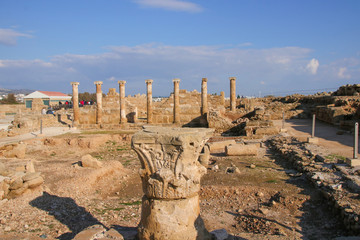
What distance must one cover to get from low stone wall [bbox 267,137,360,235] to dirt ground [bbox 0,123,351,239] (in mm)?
210

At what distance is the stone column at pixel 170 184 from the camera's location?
A: 3879 mm

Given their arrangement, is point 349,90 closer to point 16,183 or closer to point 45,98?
point 16,183

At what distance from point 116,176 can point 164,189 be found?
605cm

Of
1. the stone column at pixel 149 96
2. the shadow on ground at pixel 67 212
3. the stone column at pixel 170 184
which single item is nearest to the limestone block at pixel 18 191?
the shadow on ground at pixel 67 212

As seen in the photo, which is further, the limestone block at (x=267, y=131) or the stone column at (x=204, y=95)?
the stone column at (x=204, y=95)

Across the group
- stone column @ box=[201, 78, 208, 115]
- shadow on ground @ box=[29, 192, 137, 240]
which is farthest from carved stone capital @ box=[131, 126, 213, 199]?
→ stone column @ box=[201, 78, 208, 115]

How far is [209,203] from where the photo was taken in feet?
22.6

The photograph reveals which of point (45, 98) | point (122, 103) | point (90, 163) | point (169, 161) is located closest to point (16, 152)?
point (90, 163)

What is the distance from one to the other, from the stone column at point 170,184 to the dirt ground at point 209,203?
101 cm

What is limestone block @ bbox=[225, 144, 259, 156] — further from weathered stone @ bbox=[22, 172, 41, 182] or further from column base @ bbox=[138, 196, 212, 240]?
column base @ bbox=[138, 196, 212, 240]

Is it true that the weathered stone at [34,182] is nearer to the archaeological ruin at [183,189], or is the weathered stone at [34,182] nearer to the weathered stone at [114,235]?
the archaeological ruin at [183,189]

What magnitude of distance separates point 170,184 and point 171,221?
1.52 ft

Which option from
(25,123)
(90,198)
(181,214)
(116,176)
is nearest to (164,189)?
(181,214)

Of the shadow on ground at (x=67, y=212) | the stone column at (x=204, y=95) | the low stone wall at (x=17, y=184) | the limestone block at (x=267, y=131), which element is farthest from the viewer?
the stone column at (x=204, y=95)
